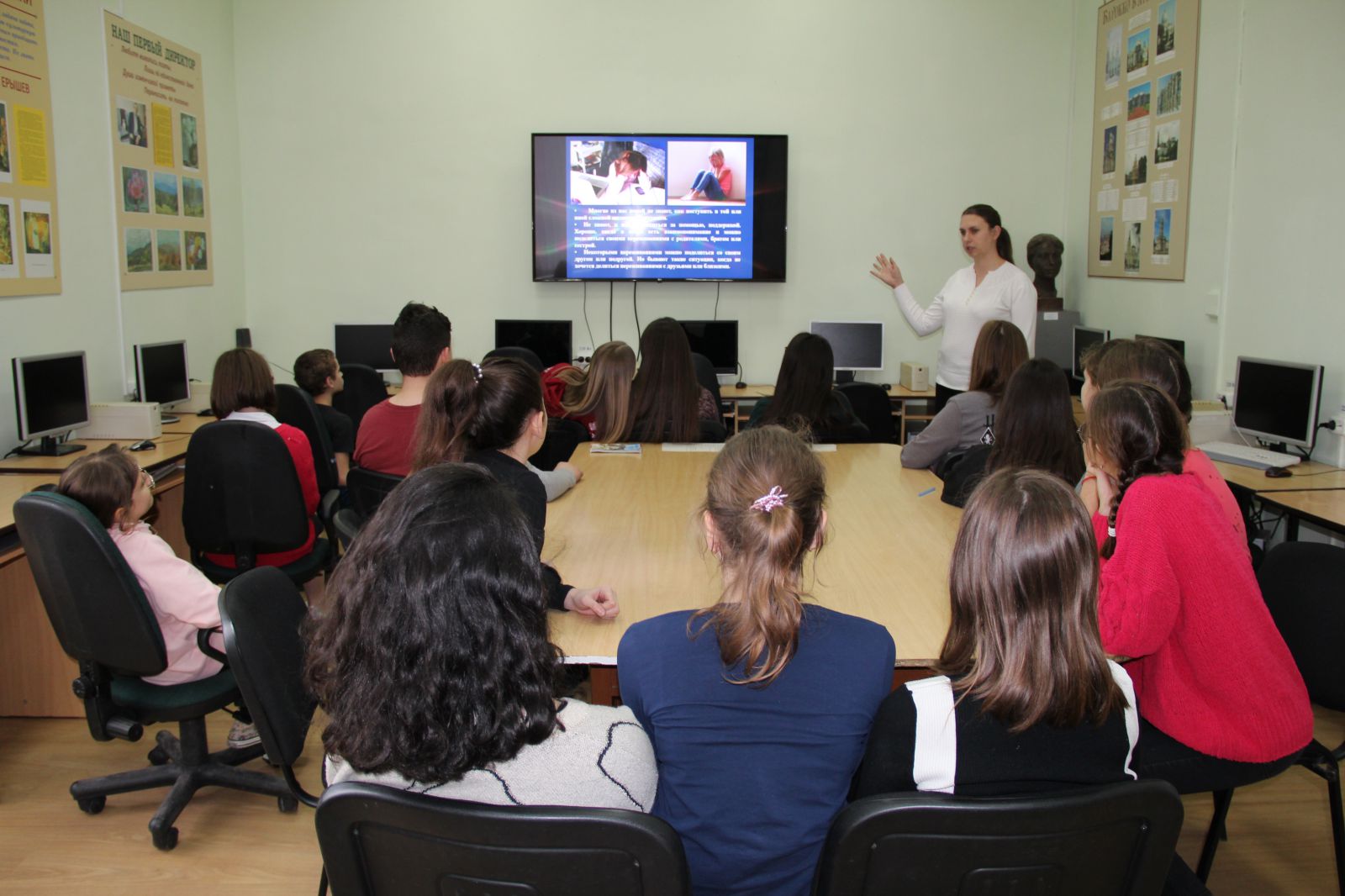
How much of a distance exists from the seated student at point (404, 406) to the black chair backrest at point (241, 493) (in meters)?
0.25

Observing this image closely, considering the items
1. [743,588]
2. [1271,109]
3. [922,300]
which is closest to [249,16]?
[922,300]

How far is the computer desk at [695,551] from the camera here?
2.01 m

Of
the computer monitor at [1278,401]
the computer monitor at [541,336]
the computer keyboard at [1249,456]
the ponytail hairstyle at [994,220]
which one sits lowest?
the computer keyboard at [1249,456]

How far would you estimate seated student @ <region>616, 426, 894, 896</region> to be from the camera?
134cm

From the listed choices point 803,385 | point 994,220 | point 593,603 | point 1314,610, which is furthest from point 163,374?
point 1314,610

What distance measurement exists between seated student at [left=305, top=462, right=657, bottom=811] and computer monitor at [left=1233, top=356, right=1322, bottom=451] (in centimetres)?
359

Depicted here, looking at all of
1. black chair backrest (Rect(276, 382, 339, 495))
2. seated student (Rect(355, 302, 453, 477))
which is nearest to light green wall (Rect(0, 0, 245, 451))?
black chair backrest (Rect(276, 382, 339, 495))

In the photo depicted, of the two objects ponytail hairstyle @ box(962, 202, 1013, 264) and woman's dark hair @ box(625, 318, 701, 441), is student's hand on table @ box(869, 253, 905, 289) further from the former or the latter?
woman's dark hair @ box(625, 318, 701, 441)

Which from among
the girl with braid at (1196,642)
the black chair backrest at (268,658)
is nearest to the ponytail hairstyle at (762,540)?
the girl with braid at (1196,642)

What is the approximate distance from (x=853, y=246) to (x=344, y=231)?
3.21 metres

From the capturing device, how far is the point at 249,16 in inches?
243

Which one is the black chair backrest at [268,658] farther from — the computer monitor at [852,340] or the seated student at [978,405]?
the computer monitor at [852,340]

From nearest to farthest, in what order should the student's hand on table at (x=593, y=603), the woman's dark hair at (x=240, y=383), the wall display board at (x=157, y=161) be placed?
the student's hand on table at (x=593, y=603)
the woman's dark hair at (x=240, y=383)
the wall display board at (x=157, y=161)

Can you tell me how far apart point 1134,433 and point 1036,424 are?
2.30 feet
